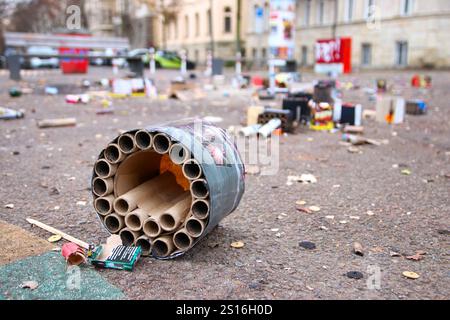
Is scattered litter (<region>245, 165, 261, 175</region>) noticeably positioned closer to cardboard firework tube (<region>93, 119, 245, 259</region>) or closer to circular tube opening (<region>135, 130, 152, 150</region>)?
cardboard firework tube (<region>93, 119, 245, 259</region>)

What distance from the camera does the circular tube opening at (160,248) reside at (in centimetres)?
320

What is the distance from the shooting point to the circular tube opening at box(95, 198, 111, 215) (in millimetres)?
3307

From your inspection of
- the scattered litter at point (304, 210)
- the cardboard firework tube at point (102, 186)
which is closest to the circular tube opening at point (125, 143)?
the cardboard firework tube at point (102, 186)

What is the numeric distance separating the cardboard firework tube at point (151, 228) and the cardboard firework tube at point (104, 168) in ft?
1.33

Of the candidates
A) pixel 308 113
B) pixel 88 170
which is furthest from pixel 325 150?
pixel 88 170

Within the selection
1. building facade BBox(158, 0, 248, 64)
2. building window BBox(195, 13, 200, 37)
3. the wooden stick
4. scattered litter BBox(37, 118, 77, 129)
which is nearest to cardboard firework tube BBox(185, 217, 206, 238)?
the wooden stick

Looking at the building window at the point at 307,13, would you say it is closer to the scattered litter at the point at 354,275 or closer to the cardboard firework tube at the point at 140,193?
the cardboard firework tube at the point at 140,193

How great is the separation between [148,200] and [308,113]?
19.7 feet

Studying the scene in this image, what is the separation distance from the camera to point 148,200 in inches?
134

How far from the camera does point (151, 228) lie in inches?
127

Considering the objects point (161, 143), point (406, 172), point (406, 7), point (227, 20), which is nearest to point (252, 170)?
point (406, 172)

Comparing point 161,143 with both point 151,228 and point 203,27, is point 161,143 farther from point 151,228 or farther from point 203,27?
→ point 203,27
